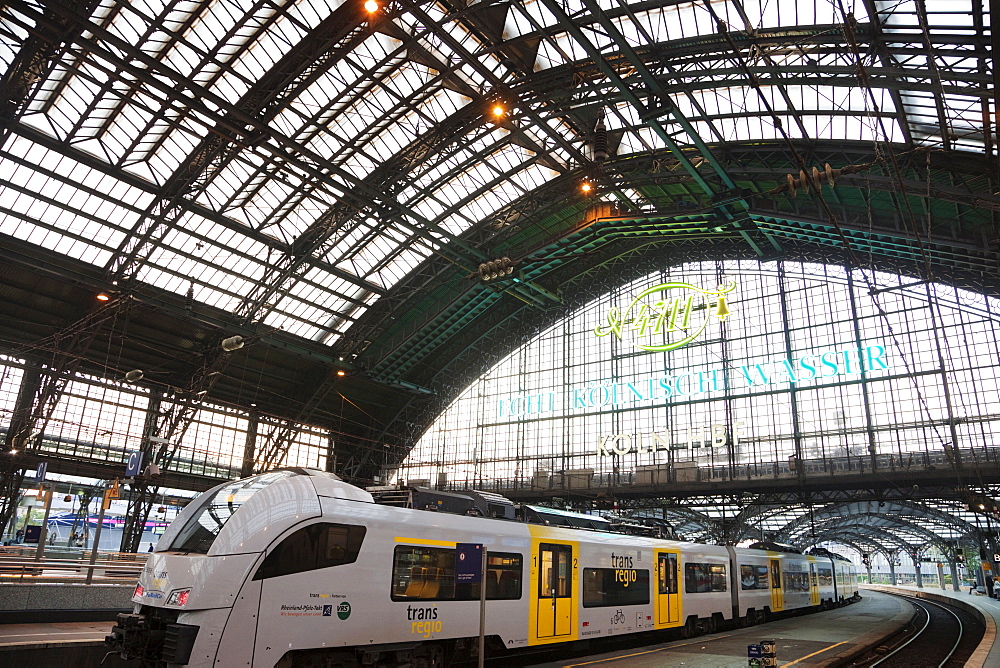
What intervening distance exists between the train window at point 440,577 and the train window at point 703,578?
8550mm

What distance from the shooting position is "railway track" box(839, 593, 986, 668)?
16.7 m

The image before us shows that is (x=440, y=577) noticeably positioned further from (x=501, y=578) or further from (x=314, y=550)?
(x=314, y=550)

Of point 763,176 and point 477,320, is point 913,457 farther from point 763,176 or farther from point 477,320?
point 477,320

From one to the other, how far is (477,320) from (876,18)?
32877 mm

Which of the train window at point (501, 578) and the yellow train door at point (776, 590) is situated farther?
the yellow train door at point (776, 590)

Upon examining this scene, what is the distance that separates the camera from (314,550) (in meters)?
9.75

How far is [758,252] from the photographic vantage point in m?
38.4

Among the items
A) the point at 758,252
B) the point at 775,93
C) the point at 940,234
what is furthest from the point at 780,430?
the point at 775,93

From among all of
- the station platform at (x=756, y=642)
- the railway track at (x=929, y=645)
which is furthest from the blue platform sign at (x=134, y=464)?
the railway track at (x=929, y=645)

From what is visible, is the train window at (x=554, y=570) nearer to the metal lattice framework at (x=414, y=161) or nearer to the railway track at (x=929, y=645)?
the railway track at (x=929, y=645)

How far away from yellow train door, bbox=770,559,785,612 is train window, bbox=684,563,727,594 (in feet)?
18.2

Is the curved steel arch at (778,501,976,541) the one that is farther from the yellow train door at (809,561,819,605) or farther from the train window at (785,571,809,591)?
the train window at (785,571,809,591)

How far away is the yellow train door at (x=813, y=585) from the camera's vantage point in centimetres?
3090

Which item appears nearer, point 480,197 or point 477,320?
point 480,197
